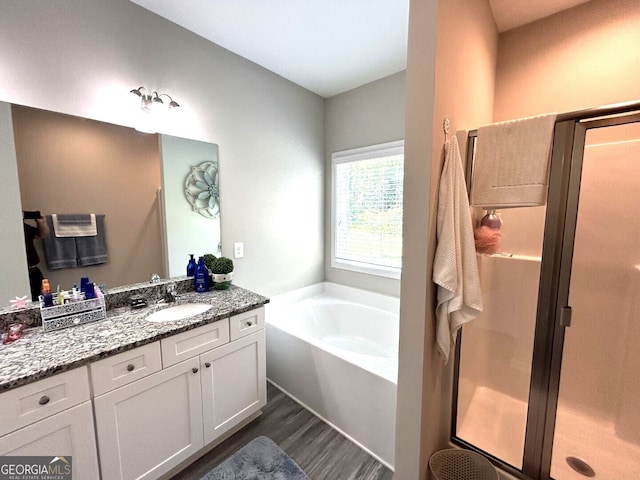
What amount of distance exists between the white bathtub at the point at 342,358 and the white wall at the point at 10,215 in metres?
1.57

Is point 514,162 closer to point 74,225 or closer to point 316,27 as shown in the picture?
point 316,27

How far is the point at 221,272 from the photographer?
206 cm

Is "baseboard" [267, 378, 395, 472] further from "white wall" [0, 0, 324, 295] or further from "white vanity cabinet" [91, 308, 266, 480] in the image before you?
"white wall" [0, 0, 324, 295]

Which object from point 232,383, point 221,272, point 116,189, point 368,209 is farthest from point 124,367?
point 368,209

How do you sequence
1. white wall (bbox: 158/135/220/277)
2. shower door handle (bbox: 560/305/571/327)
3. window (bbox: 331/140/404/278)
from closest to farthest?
shower door handle (bbox: 560/305/571/327) < white wall (bbox: 158/135/220/277) < window (bbox: 331/140/404/278)

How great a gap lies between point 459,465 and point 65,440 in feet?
6.08

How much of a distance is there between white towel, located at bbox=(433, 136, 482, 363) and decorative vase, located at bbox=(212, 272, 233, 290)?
1.50 m

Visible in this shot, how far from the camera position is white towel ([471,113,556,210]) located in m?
1.16

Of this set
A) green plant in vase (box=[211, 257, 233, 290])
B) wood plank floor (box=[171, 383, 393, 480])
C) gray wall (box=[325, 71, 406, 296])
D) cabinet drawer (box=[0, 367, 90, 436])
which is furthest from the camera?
gray wall (box=[325, 71, 406, 296])

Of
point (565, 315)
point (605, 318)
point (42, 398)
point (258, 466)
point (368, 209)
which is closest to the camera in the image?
point (42, 398)

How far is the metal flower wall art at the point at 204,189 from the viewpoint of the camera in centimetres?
206

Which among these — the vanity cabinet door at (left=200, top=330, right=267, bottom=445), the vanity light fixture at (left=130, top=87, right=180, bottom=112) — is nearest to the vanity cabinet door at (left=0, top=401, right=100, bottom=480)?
the vanity cabinet door at (left=200, top=330, right=267, bottom=445)

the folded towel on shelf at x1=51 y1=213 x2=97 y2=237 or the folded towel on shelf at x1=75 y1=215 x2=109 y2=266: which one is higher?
the folded towel on shelf at x1=51 y1=213 x2=97 y2=237

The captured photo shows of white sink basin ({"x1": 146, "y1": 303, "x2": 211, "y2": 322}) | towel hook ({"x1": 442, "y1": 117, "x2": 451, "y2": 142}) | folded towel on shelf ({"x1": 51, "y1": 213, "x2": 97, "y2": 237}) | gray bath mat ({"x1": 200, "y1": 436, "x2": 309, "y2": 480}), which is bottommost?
gray bath mat ({"x1": 200, "y1": 436, "x2": 309, "y2": 480})
